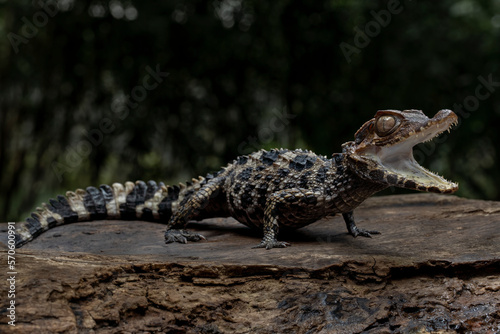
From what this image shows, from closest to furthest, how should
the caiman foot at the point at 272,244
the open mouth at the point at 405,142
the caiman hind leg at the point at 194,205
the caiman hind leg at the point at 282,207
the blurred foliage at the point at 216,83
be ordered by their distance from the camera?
1. the open mouth at the point at 405,142
2. the caiman foot at the point at 272,244
3. the caiman hind leg at the point at 282,207
4. the caiman hind leg at the point at 194,205
5. the blurred foliage at the point at 216,83

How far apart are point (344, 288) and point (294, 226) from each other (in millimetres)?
1373

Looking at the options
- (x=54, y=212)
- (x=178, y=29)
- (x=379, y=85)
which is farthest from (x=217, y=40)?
(x=54, y=212)

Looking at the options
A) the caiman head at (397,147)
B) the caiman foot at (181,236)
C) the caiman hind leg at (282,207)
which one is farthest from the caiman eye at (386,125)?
the caiman foot at (181,236)

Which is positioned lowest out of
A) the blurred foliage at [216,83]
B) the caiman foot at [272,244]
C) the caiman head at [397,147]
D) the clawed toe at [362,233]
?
the caiman foot at [272,244]

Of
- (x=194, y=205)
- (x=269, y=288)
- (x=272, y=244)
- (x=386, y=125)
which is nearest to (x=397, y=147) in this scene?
(x=386, y=125)

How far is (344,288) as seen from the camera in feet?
12.1

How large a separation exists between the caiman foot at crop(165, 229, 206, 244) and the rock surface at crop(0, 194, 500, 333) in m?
0.41

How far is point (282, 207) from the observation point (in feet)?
15.5

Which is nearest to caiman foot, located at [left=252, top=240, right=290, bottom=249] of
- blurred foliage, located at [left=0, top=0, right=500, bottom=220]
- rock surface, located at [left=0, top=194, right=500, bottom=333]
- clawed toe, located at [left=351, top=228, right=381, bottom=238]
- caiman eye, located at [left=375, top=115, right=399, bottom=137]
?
rock surface, located at [left=0, top=194, right=500, bottom=333]

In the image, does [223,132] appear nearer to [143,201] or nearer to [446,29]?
[143,201]

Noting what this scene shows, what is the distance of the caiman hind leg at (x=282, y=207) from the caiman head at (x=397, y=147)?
0.52 metres

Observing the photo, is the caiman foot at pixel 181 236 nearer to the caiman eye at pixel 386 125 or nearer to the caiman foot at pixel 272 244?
the caiman foot at pixel 272 244

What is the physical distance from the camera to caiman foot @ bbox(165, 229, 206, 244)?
5.07m

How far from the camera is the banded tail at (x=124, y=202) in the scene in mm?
5953
